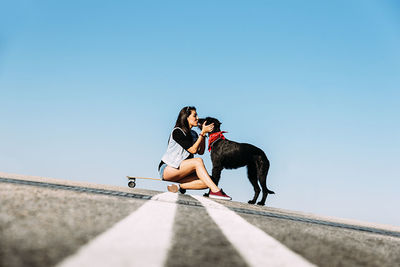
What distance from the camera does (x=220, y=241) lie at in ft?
5.87

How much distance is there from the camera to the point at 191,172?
6633 millimetres

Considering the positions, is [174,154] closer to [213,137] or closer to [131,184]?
[213,137]

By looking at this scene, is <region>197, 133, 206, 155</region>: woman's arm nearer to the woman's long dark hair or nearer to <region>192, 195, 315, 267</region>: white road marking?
the woman's long dark hair

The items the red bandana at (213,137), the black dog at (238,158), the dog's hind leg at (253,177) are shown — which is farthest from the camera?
the red bandana at (213,137)

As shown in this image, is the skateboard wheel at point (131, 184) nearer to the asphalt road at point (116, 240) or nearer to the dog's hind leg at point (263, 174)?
the dog's hind leg at point (263, 174)

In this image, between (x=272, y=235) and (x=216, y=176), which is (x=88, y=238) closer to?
(x=272, y=235)

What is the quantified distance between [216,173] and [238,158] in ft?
2.30

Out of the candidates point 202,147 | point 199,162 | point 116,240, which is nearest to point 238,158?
point 202,147

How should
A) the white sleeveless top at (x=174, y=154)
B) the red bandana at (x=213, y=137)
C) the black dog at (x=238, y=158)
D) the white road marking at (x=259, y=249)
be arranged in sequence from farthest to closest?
1. the red bandana at (x=213, y=137)
2. the black dog at (x=238, y=158)
3. the white sleeveless top at (x=174, y=154)
4. the white road marking at (x=259, y=249)

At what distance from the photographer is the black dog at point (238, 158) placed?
28.2 feet

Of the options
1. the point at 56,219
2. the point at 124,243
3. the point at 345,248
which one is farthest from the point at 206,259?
the point at 345,248

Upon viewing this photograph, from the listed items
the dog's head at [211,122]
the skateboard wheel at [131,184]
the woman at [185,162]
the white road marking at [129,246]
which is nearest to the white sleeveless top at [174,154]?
the woman at [185,162]

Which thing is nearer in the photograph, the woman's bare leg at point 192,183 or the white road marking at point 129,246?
the white road marking at point 129,246

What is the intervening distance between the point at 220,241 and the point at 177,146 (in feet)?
15.8
